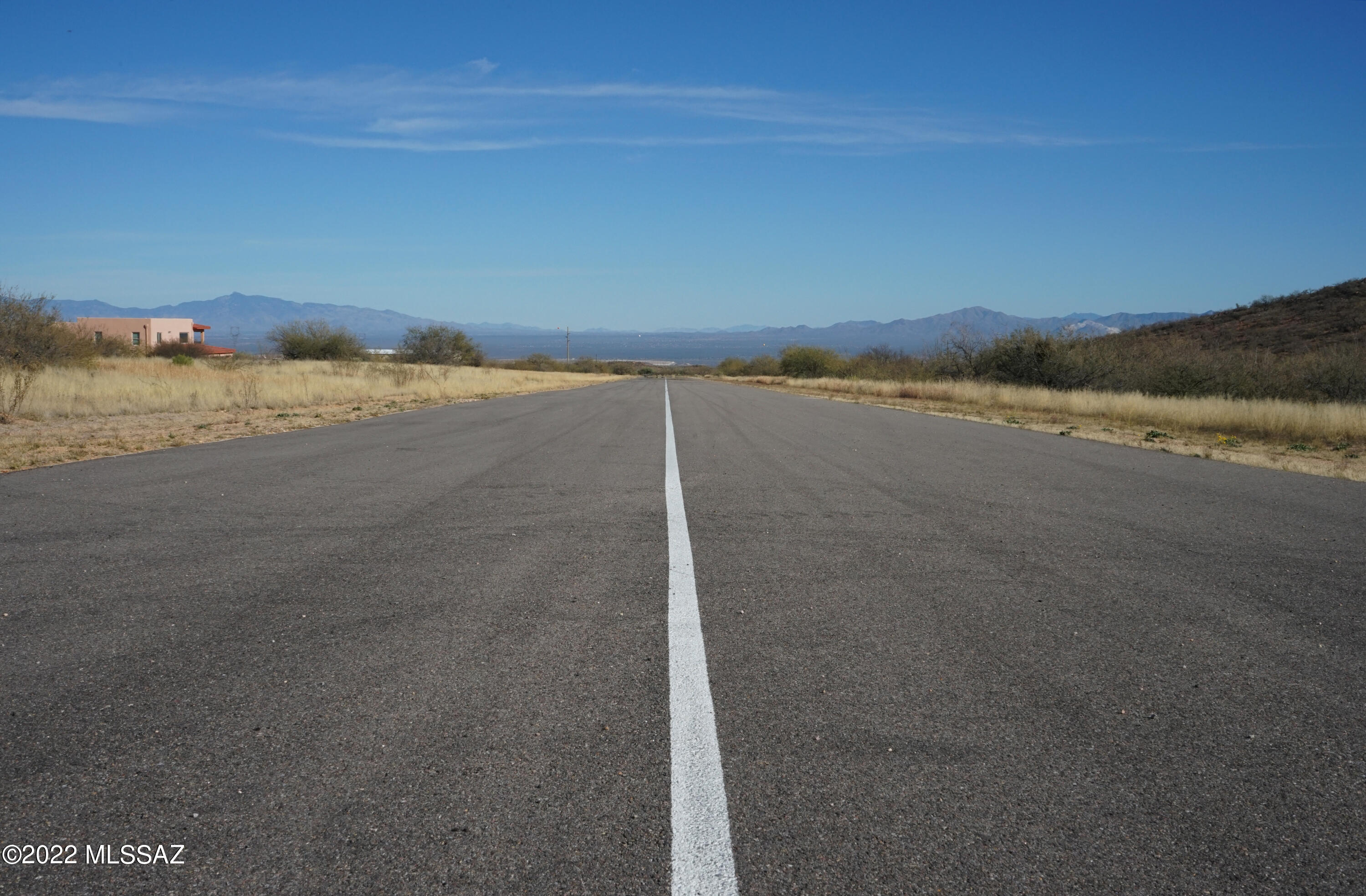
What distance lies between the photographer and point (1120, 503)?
Result: 7949 mm

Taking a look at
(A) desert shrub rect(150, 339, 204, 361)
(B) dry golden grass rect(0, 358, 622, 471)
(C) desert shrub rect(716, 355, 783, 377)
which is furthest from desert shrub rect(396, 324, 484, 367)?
(C) desert shrub rect(716, 355, 783, 377)

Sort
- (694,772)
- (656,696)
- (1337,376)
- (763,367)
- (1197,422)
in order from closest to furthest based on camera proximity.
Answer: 1. (694,772)
2. (656,696)
3. (1197,422)
4. (1337,376)
5. (763,367)

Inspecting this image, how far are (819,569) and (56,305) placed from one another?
31.6m

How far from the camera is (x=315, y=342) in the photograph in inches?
2382

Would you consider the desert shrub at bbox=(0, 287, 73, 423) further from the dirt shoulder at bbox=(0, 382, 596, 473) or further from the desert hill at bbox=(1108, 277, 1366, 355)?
the desert hill at bbox=(1108, 277, 1366, 355)

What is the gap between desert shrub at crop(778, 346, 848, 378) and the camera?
7838 cm

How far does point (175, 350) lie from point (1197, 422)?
2759 inches

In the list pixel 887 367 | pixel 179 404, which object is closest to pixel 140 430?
pixel 179 404

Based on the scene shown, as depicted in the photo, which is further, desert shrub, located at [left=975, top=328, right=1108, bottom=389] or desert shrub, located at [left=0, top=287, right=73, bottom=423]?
desert shrub, located at [left=975, top=328, right=1108, bottom=389]

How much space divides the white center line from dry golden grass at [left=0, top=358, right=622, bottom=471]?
32.3 feet

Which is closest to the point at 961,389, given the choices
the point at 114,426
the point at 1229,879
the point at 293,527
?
the point at 114,426

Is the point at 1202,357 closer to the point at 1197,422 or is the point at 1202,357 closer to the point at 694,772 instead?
the point at 1197,422

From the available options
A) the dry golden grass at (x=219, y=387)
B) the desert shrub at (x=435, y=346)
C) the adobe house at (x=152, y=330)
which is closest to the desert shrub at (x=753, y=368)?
the desert shrub at (x=435, y=346)

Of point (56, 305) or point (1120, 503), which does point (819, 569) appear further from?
point (56, 305)
